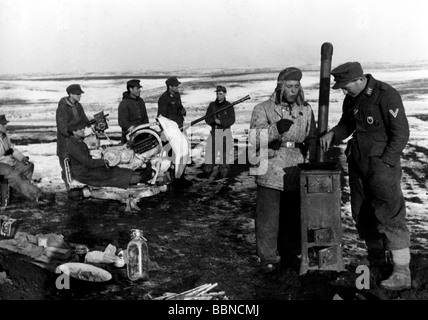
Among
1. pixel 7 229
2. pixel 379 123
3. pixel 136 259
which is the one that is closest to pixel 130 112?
pixel 7 229

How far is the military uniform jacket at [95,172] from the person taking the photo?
7234 mm

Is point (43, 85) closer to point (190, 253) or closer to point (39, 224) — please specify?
point (39, 224)

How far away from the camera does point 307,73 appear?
85.4 ft

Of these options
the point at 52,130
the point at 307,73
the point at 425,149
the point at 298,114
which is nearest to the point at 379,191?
the point at 298,114

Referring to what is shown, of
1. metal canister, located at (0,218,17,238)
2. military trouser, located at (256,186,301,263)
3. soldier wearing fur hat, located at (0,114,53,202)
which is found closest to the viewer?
military trouser, located at (256,186,301,263)

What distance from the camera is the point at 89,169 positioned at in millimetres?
7332

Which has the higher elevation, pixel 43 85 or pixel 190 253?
pixel 43 85

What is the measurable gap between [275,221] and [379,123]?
140 cm

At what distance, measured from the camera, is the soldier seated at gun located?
23.5 feet

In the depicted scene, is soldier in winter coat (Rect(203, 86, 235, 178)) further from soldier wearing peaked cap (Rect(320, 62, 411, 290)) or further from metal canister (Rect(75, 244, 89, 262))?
soldier wearing peaked cap (Rect(320, 62, 411, 290))

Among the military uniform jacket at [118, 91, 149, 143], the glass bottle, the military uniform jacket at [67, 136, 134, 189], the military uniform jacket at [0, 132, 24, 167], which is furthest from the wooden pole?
the military uniform jacket at [0, 132, 24, 167]

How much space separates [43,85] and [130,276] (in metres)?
22.1

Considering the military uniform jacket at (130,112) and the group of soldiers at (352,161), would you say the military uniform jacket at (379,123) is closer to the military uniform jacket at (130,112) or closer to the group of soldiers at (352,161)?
the group of soldiers at (352,161)

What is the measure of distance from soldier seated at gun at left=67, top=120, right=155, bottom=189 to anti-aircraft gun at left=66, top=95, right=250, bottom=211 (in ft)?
0.31
